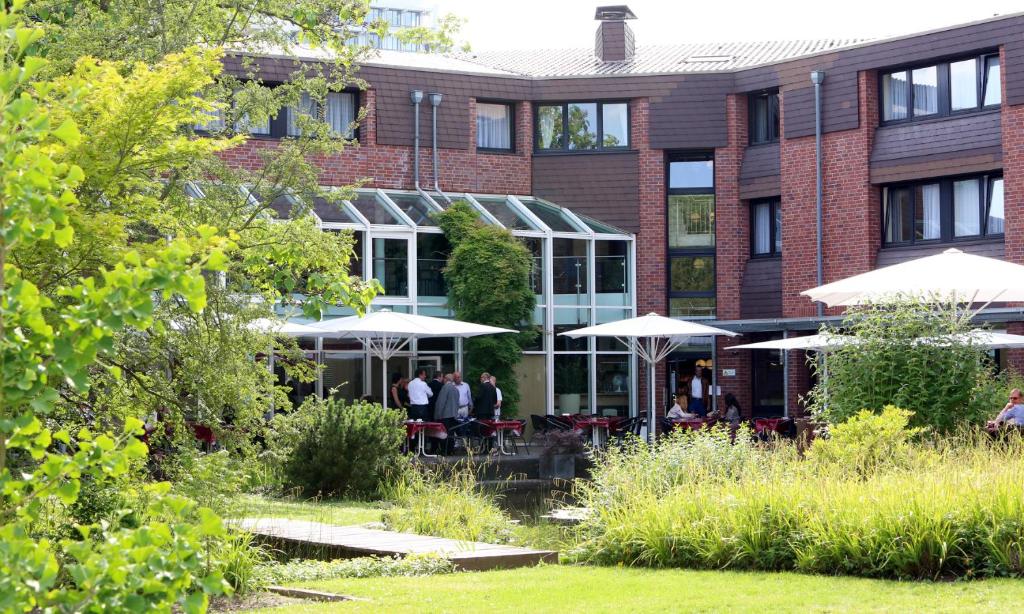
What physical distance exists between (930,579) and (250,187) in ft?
19.8

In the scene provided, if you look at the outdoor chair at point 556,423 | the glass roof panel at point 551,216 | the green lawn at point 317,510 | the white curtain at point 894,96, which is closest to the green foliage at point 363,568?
the green lawn at point 317,510

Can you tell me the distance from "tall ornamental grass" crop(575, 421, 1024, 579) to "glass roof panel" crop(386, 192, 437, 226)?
53.2 ft

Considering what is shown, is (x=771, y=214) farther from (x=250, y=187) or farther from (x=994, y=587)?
(x=994, y=587)

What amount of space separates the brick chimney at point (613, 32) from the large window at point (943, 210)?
331 inches

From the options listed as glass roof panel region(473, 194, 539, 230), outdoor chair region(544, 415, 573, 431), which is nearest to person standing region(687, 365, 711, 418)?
outdoor chair region(544, 415, 573, 431)

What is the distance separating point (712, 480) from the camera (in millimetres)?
10688

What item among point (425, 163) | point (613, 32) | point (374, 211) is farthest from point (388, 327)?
point (613, 32)

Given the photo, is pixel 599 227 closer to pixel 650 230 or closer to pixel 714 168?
pixel 650 230

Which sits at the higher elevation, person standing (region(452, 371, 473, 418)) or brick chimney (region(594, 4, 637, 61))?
brick chimney (region(594, 4, 637, 61))

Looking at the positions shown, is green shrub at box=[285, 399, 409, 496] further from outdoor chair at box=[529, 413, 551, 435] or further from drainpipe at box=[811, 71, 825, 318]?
drainpipe at box=[811, 71, 825, 318]

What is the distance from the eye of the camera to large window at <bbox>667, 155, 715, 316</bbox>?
29.4m

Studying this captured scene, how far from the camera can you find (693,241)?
1161 inches

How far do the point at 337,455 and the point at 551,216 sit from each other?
1431 cm

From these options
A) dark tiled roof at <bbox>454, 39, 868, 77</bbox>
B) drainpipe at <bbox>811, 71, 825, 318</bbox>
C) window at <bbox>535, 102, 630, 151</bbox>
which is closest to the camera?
drainpipe at <bbox>811, 71, 825, 318</bbox>
